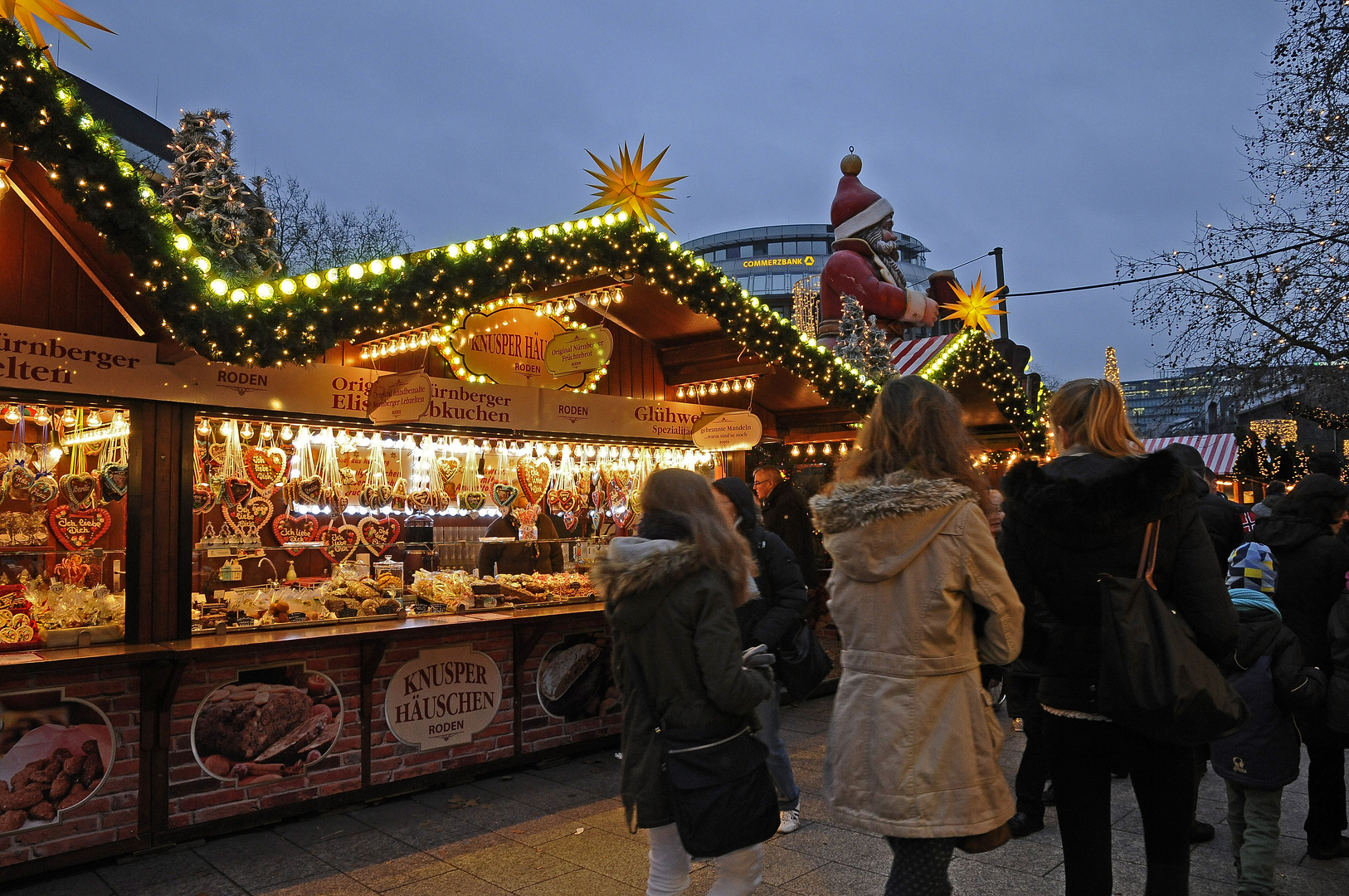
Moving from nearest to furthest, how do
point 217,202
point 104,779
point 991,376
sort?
1. point 104,779
2. point 217,202
3. point 991,376

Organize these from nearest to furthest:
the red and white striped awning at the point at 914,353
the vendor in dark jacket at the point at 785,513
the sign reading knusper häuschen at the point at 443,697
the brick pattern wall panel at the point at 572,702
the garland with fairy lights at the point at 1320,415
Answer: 1. the sign reading knusper häuschen at the point at 443,697
2. the brick pattern wall panel at the point at 572,702
3. the vendor in dark jacket at the point at 785,513
4. the red and white striped awning at the point at 914,353
5. the garland with fairy lights at the point at 1320,415

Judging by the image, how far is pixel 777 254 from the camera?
278 feet

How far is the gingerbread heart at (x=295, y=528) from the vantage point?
649 cm

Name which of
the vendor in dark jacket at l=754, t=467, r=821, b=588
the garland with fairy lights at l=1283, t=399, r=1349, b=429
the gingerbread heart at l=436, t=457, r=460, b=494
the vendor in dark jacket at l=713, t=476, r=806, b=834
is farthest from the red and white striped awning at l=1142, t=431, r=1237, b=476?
the vendor in dark jacket at l=713, t=476, r=806, b=834

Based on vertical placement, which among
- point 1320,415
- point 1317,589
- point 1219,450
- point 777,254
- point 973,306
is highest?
point 777,254

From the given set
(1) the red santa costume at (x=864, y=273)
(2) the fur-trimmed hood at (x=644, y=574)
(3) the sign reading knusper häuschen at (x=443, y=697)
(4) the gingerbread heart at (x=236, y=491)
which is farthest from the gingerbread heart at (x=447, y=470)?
(1) the red santa costume at (x=864, y=273)

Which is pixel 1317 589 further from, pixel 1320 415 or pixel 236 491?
pixel 1320 415

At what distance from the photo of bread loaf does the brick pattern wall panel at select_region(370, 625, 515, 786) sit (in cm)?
29

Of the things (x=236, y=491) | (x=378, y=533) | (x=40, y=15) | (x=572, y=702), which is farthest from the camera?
(x=378, y=533)

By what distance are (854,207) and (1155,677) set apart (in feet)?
43.2

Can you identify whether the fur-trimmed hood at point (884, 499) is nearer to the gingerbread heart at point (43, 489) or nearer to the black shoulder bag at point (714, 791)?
the black shoulder bag at point (714, 791)

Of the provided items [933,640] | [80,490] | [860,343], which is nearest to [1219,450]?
[860,343]

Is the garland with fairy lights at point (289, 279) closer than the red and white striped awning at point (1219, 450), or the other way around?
the garland with fairy lights at point (289, 279)

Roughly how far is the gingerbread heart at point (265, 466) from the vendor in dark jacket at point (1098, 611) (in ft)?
17.4
